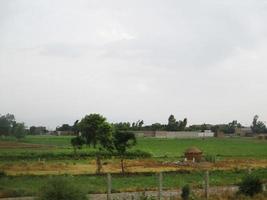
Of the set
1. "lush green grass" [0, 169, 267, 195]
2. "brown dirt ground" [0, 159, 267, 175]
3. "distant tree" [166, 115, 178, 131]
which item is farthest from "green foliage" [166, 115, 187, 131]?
"lush green grass" [0, 169, 267, 195]

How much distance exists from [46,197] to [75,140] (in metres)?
46.6

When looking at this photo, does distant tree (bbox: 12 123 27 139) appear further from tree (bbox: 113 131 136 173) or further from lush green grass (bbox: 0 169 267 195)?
lush green grass (bbox: 0 169 267 195)

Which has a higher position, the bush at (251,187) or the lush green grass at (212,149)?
the lush green grass at (212,149)

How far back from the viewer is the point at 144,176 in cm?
3259

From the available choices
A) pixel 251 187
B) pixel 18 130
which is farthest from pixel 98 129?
pixel 18 130

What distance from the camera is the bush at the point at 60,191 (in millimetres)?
13102

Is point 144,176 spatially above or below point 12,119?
below

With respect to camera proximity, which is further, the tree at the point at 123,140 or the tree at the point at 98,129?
the tree at the point at 98,129

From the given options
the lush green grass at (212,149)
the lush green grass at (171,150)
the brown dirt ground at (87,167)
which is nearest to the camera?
the brown dirt ground at (87,167)

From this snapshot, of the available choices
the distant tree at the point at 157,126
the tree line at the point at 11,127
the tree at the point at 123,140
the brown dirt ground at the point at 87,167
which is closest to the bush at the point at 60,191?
the brown dirt ground at the point at 87,167

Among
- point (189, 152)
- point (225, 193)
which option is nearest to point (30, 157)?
point (189, 152)

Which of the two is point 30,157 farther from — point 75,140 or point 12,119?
point 12,119

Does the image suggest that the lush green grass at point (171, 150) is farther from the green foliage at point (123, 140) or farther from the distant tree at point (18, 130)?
the green foliage at point (123, 140)

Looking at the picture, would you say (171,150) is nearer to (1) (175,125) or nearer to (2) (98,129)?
(2) (98,129)
